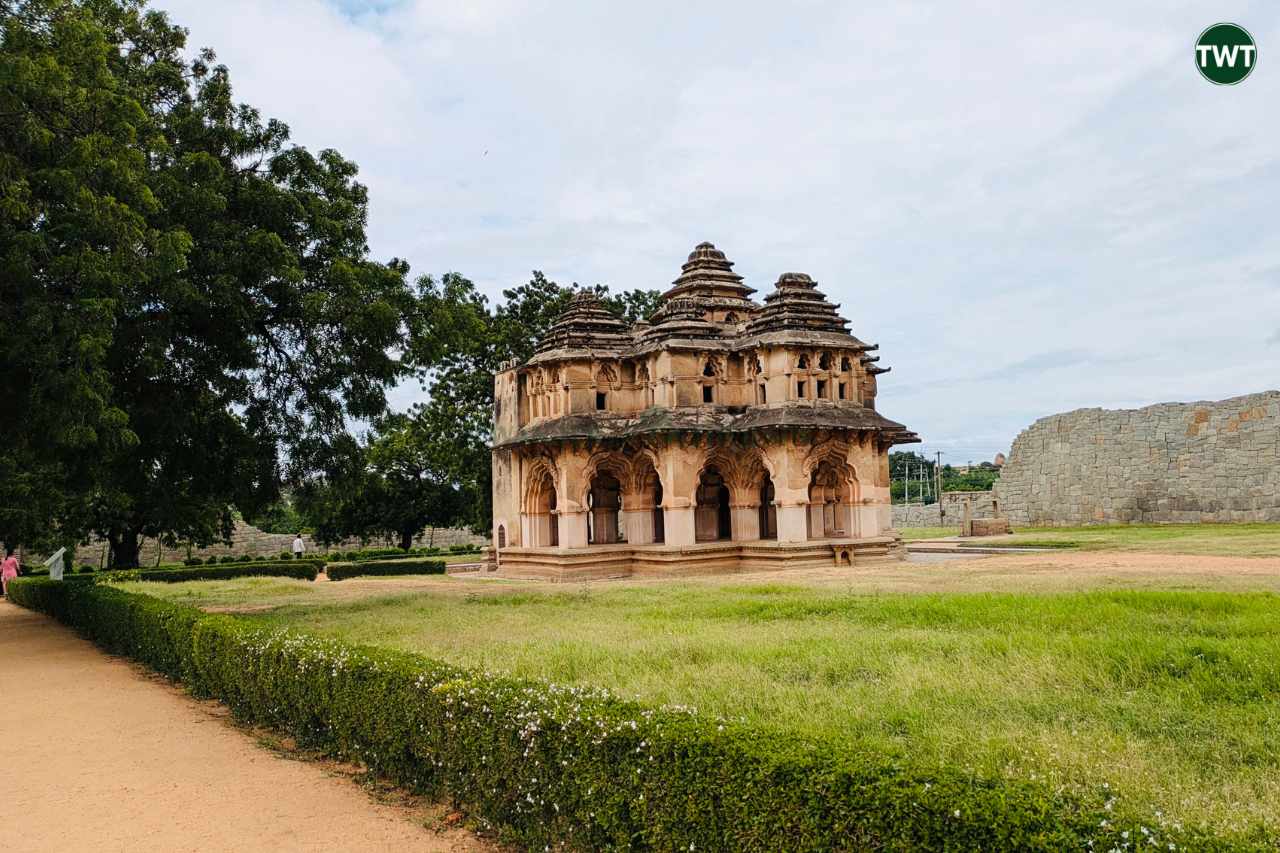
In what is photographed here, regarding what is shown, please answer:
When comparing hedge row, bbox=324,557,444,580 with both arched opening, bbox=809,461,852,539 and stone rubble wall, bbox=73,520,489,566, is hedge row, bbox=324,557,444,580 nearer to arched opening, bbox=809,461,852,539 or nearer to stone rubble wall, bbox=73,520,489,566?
arched opening, bbox=809,461,852,539

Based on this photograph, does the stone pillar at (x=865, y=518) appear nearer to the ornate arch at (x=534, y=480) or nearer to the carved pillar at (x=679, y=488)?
the carved pillar at (x=679, y=488)

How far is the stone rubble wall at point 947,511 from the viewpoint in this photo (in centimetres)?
4381

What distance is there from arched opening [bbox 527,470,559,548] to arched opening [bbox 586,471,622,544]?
1.26m

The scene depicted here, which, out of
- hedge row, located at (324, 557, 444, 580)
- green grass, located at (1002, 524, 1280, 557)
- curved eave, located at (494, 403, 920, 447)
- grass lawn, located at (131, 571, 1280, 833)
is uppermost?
curved eave, located at (494, 403, 920, 447)

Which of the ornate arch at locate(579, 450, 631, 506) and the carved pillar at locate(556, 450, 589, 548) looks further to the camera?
the ornate arch at locate(579, 450, 631, 506)

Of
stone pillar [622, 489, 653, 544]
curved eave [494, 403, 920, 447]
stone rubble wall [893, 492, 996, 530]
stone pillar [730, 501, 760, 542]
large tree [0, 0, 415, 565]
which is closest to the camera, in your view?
large tree [0, 0, 415, 565]

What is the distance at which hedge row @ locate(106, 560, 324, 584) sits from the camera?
28.2 metres

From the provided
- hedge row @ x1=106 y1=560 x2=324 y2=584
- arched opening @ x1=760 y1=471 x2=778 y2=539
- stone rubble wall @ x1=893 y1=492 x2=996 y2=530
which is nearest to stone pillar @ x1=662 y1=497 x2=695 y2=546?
arched opening @ x1=760 y1=471 x2=778 y2=539

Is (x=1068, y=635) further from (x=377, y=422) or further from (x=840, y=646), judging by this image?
(x=377, y=422)

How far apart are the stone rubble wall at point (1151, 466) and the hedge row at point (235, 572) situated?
29.4 metres

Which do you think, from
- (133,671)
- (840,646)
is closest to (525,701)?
(840,646)

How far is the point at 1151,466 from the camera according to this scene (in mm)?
35719

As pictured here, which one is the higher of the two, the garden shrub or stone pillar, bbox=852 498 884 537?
stone pillar, bbox=852 498 884 537

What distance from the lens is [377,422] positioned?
633 inches
